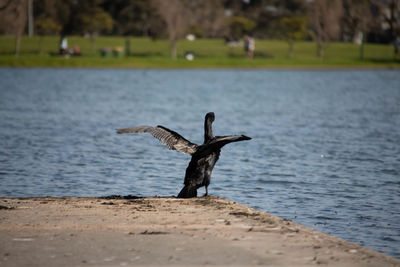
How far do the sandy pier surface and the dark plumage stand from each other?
57cm

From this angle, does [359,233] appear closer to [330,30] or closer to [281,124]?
[281,124]

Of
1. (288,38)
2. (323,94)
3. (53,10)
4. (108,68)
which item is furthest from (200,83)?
(53,10)

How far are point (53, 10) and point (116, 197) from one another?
235 feet

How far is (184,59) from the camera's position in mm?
61312

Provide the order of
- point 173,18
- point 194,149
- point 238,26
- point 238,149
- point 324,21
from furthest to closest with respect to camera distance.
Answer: point 238,26 < point 324,21 < point 173,18 < point 238,149 < point 194,149

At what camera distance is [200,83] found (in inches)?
1849

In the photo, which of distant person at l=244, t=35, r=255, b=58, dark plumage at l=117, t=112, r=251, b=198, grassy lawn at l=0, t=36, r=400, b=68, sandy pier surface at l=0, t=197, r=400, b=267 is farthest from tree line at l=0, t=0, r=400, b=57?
sandy pier surface at l=0, t=197, r=400, b=267

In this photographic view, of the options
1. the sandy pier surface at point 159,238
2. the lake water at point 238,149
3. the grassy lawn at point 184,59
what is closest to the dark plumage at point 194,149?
the sandy pier surface at point 159,238

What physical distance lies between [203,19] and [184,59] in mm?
36775

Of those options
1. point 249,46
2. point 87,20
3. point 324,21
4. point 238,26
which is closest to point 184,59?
point 249,46

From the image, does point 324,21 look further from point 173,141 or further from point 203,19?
point 173,141

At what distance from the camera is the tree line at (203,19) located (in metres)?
64.6

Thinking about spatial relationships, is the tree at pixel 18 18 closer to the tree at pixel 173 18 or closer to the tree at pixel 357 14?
the tree at pixel 173 18

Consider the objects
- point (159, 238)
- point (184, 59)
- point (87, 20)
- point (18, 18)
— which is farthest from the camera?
point (87, 20)
